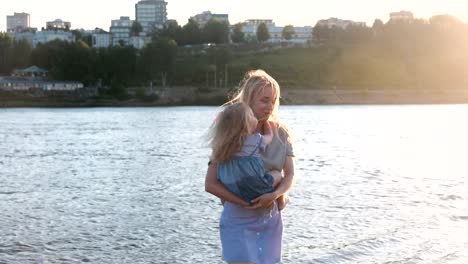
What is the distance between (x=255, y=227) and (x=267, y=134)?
2.51 ft

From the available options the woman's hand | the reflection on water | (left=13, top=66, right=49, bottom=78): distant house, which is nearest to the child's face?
the woman's hand

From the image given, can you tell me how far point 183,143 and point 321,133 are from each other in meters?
12.5

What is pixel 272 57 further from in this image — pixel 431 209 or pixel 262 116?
pixel 262 116

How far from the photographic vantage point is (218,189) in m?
5.99

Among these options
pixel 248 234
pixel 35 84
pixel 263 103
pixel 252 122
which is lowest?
pixel 35 84

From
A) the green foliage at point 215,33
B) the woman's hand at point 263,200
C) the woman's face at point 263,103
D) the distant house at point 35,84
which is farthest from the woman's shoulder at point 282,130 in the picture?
the green foliage at point 215,33

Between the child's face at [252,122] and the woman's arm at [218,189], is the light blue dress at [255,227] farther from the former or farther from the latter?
the child's face at [252,122]

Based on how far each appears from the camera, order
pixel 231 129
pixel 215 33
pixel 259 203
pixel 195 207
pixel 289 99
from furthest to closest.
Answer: pixel 215 33
pixel 289 99
pixel 195 207
pixel 259 203
pixel 231 129

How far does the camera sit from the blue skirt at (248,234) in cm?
610

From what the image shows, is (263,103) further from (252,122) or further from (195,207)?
(195,207)

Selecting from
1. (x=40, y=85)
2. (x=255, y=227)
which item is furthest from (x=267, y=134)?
(x=40, y=85)

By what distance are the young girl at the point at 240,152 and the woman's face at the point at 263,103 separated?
0.13 meters

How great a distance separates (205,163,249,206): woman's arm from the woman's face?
554 mm

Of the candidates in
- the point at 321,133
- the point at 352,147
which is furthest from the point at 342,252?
the point at 321,133
